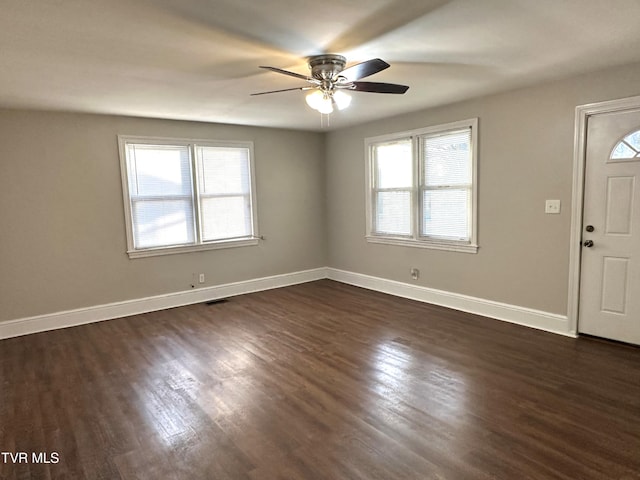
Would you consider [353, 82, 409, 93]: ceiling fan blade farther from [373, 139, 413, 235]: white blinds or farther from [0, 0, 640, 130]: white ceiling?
[373, 139, 413, 235]: white blinds

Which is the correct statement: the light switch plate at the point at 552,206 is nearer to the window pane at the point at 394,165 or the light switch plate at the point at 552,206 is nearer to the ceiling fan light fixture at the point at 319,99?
the window pane at the point at 394,165

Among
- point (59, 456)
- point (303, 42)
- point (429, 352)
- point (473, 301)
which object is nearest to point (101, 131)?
point (303, 42)

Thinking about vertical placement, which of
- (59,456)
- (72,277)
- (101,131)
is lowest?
(59,456)

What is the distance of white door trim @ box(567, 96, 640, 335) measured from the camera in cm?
348

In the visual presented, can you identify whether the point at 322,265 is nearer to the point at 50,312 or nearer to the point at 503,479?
the point at 50,312

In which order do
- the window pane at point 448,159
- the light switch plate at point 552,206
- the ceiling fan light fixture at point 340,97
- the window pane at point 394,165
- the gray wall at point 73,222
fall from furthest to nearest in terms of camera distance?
the window pane at point 394,165
the window pane at point 448,159
the gray wall at point 73,222
the light switch plate at point 552,206
the ceiling fan light fixture at point 340,97

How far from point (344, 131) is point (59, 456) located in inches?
206

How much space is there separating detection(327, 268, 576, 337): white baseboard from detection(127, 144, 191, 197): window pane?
9.51ft

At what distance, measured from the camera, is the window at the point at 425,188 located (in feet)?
14.9

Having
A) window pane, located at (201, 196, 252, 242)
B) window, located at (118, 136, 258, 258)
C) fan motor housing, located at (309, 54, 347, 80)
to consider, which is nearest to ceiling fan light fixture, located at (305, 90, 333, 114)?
fan motor housing, located at (309, 54, 347, 80)

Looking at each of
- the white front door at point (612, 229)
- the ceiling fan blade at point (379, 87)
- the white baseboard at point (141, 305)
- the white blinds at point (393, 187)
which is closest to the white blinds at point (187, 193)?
the white baseboard at point (141, 305)

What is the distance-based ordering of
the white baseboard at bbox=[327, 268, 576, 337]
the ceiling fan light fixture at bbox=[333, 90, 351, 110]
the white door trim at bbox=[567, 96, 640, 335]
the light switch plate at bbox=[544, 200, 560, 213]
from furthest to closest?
1. the white baseboard at bbox=[327, 268, 576, 337]
2. the light switch plate at bbox=[544, 200, 560, 213]
3. the white door trim at bbox=[567, 96, 640, 335]
4. the ceiling fan light fixture at bbox=[333, 90, 351, 110]

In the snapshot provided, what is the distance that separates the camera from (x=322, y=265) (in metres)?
6.70

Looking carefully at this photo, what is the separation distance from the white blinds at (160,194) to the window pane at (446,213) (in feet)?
10.4
